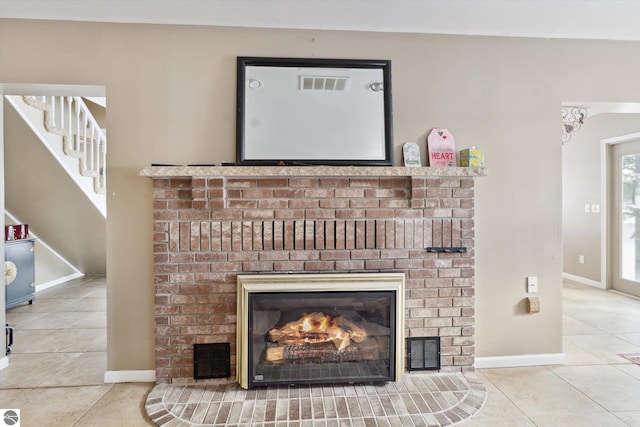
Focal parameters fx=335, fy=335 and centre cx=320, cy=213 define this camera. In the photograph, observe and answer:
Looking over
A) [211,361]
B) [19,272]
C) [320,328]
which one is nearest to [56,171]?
[19,272]

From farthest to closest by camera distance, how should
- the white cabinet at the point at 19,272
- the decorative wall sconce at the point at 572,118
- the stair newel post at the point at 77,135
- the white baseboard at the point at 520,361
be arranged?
the stair newel post at the point at 77,135 → the white cabinet at the point at 19,272 → the decorative wall sconce at the point at 572,118 → the white baseboard at the point at 520,361

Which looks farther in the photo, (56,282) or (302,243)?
(56,282)

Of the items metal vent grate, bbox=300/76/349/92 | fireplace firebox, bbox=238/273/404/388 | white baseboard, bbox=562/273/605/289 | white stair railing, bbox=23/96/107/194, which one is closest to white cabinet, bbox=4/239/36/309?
white stair railing, bbox=23/96/107/194

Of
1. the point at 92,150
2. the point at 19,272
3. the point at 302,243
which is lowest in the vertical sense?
the point at 19,272

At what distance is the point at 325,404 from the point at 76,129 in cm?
401

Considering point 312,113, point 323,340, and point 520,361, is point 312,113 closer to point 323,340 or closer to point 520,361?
point 323,340

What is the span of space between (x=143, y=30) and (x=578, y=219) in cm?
551

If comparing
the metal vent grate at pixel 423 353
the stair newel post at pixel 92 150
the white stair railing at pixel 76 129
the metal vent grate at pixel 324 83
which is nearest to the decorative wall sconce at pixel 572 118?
the metal vent grate at pixel 324 83

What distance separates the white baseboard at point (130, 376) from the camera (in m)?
2.17

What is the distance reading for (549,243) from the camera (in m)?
2.38

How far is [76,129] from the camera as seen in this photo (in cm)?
386

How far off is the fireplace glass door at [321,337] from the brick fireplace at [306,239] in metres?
0.17

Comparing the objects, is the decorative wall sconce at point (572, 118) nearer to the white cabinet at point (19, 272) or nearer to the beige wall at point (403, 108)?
the beige wall at point (403, 108)

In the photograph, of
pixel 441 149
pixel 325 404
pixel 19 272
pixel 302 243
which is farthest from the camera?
pixel 19 272
